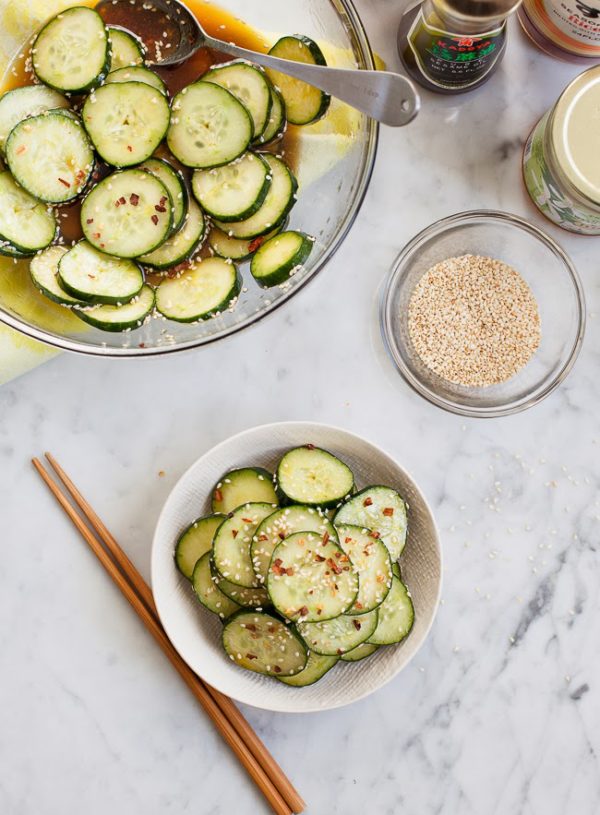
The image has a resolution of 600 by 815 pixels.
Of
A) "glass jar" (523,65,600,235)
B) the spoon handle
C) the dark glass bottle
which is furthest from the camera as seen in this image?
"glass jar" (523,65,600,235)

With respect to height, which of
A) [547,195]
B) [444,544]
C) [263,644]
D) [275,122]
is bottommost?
[444,544]

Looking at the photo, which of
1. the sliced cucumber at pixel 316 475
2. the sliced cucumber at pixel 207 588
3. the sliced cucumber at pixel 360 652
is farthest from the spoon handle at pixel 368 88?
the sliced cucumber at pixel 360 652

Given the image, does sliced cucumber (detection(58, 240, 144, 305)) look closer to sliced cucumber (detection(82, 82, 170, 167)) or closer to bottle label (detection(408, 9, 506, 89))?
sliced cucumber (detection(82, 82, 170, 167))

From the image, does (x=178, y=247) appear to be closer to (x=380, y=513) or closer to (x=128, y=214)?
(x=128, y=214)

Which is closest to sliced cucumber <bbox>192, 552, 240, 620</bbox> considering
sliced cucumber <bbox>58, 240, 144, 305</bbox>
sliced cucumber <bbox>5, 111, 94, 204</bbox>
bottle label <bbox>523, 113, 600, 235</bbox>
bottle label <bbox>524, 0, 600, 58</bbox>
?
sliced cucumber <bbox>58, 240, 144, 305</bbox>

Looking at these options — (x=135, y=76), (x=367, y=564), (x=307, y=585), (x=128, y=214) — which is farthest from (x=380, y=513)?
(x=135, y=76)

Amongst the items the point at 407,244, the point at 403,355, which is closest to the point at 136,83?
the point at 407,244
